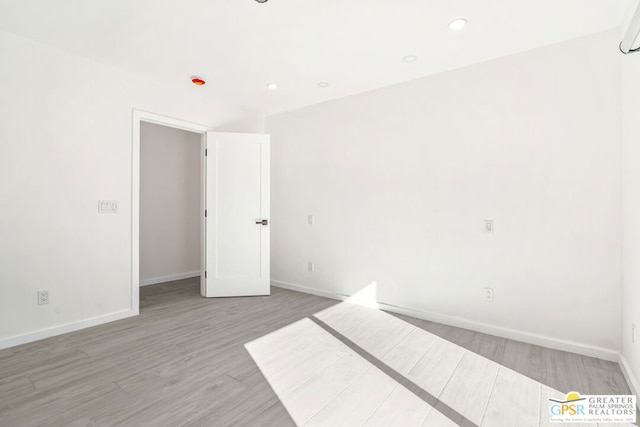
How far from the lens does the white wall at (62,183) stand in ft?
8.48

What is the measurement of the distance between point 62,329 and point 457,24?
13.8 ft

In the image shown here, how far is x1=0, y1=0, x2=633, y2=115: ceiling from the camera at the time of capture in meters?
2.18

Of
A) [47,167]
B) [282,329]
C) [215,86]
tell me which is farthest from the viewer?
[215,86]

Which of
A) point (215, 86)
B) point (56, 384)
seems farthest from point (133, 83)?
point (56, 384)

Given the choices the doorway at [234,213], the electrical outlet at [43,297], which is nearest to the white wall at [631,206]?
the doorway at [234,213]

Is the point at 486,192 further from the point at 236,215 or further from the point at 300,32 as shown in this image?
the point at 236,215

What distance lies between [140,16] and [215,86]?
134 centimetres

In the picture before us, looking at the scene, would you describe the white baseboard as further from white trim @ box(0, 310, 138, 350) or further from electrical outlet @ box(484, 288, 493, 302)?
electrical outlet @ box(484, 288, 493, 302)

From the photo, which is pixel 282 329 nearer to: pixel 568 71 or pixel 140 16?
pixel 140 16

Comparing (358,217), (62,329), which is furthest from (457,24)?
(62,329)

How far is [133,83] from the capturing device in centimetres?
332

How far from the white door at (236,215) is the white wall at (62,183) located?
3.02 ft

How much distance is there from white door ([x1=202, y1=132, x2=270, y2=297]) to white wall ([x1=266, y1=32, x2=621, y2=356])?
0.69m

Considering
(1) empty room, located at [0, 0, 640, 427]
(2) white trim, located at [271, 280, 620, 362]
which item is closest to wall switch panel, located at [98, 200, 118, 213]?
(1) empty room, located at [0, 0, 640, 427]
